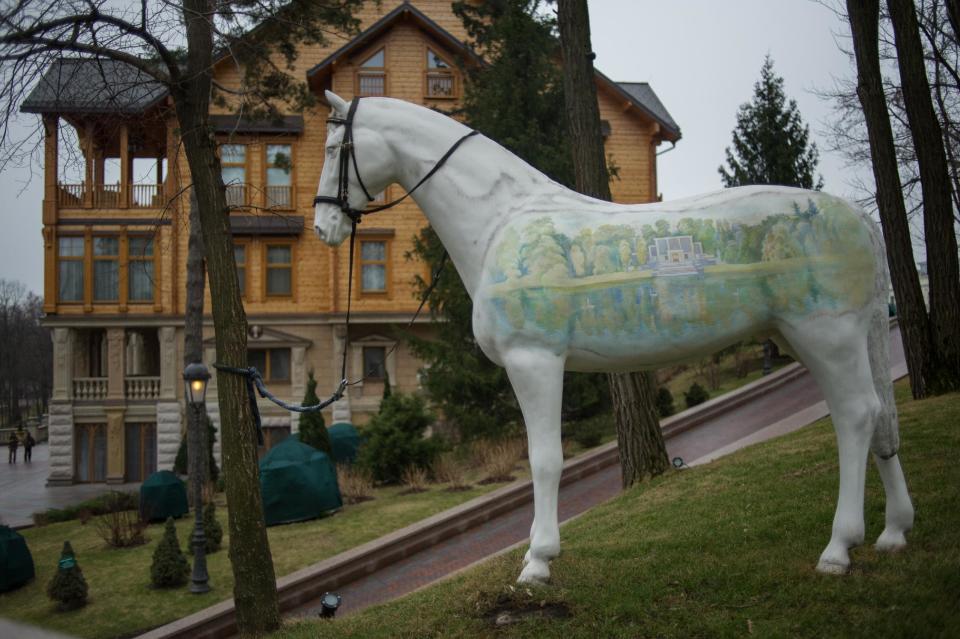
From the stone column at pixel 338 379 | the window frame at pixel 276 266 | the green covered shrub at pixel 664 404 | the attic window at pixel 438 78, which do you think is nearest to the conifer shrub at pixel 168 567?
the green covered shrub at pixel 664 404

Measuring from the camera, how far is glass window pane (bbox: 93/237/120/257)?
28.6 metres

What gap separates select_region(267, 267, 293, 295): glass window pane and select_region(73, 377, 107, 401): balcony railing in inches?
283

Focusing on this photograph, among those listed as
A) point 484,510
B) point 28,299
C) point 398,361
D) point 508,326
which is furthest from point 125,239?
point 28,299

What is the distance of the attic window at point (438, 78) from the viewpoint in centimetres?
2848

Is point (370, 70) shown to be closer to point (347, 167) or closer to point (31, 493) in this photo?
point (31, 493)

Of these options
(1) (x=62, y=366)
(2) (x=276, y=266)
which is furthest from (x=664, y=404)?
(1) (x=62, y=366)

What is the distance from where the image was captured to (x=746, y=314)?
4.89m

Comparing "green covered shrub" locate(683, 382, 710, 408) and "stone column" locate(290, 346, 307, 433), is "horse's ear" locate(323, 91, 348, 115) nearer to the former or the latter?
"green covered shrub" locate(683, 382, 710, 408)

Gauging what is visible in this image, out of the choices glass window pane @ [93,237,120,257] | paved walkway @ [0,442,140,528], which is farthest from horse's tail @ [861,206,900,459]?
glass window pane @ [93,237,120,257]

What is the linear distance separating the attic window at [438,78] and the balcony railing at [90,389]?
16486mm

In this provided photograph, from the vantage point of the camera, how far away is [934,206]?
41.1 ft

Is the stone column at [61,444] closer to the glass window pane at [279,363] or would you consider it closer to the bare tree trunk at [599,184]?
the glass window pane at [279,363]

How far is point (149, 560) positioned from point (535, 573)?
1240 cm

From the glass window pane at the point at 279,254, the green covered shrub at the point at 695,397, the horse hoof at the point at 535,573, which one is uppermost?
the glass window pane at the point at 279,254
